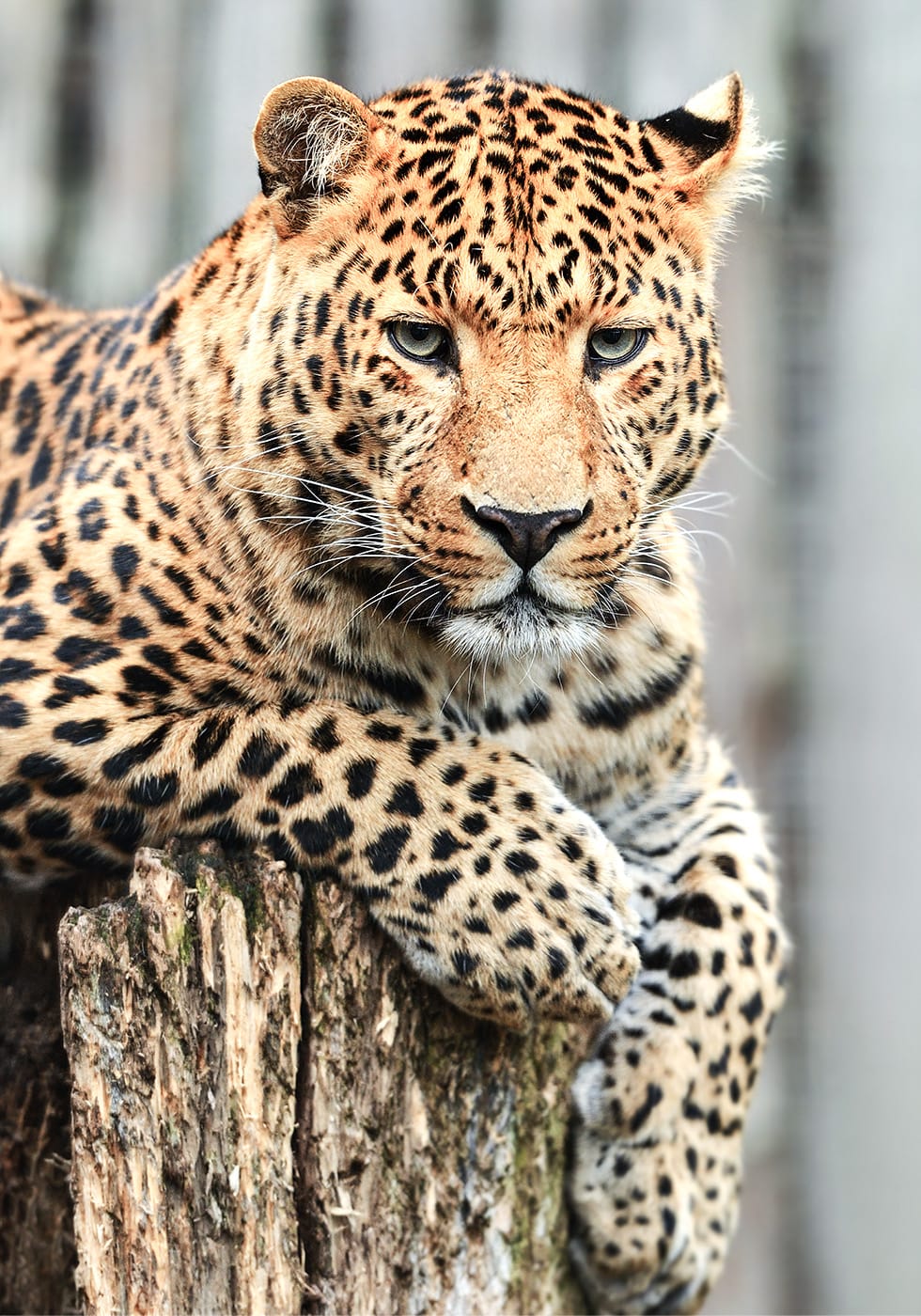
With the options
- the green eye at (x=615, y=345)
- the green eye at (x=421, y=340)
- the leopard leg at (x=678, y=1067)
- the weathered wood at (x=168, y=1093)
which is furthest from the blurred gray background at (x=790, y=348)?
the weathered wood at (x=168, y=1093)

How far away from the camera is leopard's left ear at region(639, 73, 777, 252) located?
4.93m

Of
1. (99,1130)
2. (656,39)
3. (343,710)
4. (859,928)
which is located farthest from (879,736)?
(99,1130)

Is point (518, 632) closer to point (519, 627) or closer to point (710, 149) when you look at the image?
point (519, 627)

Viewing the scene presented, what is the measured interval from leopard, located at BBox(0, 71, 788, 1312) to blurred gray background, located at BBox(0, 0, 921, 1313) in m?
4.30

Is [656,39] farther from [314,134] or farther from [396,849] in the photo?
[396,849]

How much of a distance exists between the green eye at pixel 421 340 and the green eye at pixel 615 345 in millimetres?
391

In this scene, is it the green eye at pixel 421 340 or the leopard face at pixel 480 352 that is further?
the green eye at pixel 421 340

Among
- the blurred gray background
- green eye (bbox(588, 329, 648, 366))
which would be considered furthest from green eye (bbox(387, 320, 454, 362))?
the blurred gray background

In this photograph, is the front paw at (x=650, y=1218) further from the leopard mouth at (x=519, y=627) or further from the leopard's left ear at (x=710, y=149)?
the leopard's left ear at (x=710, y=149)

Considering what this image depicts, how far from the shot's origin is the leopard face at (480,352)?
4.29 m

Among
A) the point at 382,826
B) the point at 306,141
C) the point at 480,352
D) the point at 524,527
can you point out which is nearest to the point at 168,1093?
the point at 382,826

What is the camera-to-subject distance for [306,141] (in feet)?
15.4

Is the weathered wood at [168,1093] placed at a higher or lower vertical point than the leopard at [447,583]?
lower

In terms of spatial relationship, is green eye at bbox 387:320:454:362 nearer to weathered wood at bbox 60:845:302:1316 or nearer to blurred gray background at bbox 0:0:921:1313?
weathered wood at bbox 60:845:302:1316
